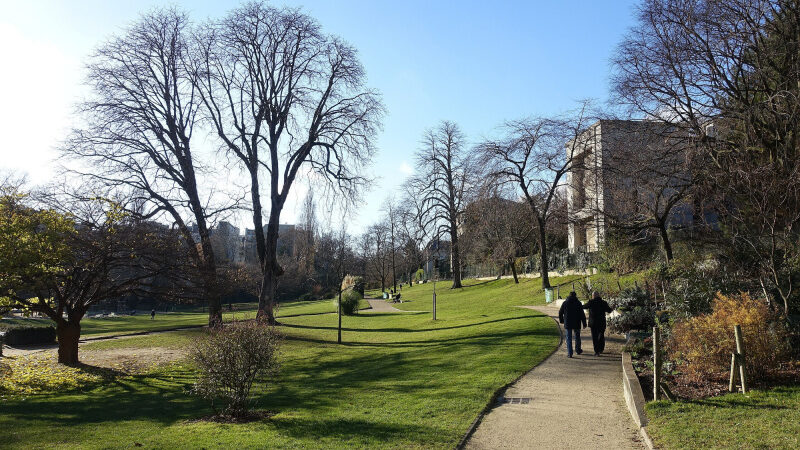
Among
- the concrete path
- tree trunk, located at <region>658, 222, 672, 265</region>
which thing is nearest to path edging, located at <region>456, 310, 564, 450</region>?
the concrete path

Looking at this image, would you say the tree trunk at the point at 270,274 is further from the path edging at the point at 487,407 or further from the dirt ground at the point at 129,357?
the path edging at the point at 487,407

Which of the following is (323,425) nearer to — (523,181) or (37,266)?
(37,266)

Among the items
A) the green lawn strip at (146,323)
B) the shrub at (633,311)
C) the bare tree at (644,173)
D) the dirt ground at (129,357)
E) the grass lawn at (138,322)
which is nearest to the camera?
the shrub at (633,311)

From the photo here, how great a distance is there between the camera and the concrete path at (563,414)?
7160 millimetres

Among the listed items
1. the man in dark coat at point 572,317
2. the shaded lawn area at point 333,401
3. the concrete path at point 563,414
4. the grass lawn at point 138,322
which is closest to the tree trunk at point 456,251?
the grass lawn at point 138,322

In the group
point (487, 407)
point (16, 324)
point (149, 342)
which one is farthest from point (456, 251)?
point (487, 407)

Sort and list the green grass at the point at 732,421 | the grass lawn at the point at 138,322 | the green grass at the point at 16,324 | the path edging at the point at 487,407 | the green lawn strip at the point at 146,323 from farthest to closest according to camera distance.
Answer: the grass lawn at the point at 138,322
the green lawn strip at the point at 146,323
the green grass at the point at 16,324
the path edging at the point at 487,407
the green grass at the point at 732,421

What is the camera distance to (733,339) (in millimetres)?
8875

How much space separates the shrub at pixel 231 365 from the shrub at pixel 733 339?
24.6 feet

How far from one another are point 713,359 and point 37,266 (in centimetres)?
1526

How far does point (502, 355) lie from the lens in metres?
13.9

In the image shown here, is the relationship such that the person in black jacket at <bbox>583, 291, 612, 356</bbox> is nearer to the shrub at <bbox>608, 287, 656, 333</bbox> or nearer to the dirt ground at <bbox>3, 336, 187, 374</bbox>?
the shrub at <bbox>608, 287, 656, 333</bbox>

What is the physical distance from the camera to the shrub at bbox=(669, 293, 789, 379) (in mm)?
8617

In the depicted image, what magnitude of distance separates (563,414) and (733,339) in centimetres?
306
